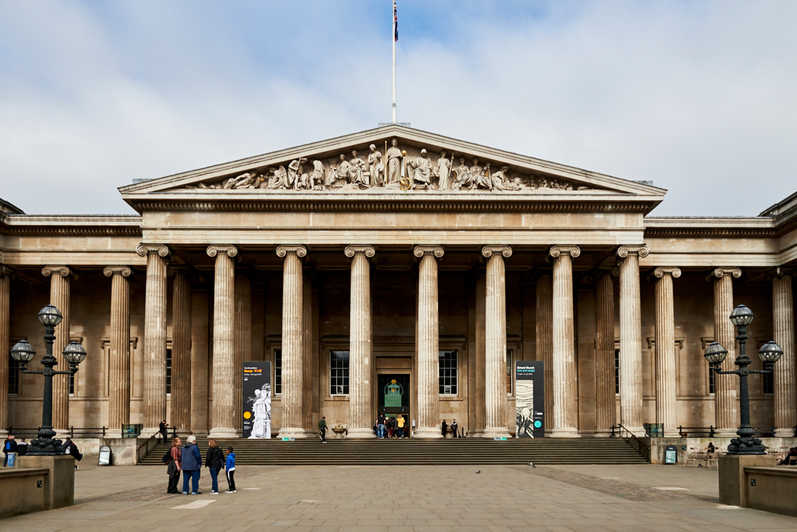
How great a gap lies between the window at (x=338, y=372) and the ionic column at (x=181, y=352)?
8.17 metres

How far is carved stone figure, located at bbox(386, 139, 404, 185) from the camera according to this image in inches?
1726

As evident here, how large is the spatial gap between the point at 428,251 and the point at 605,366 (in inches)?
445

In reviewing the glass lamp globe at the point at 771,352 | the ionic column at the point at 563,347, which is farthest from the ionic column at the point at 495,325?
the glass lamp globe at the point at 771,352

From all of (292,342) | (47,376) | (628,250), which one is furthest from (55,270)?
(628,250)

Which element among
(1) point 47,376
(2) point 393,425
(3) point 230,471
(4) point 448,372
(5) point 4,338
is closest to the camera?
(1) point 47,376

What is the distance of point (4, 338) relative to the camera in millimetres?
47781

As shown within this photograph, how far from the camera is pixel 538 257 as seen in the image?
48156 millimetres

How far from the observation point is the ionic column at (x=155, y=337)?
1702 inches

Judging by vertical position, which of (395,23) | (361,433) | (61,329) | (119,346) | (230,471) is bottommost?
(361,433)

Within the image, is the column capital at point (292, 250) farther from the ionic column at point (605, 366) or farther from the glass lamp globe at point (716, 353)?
the glass lamp globe at point (716, 353)

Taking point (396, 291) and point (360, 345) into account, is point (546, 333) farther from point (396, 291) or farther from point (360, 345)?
point (360, 345)

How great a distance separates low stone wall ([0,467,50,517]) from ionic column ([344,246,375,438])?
23177mm

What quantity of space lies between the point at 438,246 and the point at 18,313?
25140 mm

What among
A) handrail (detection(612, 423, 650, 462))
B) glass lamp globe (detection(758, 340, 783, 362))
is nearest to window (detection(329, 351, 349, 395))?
handrail (detection(612, 423, 650, 462))
